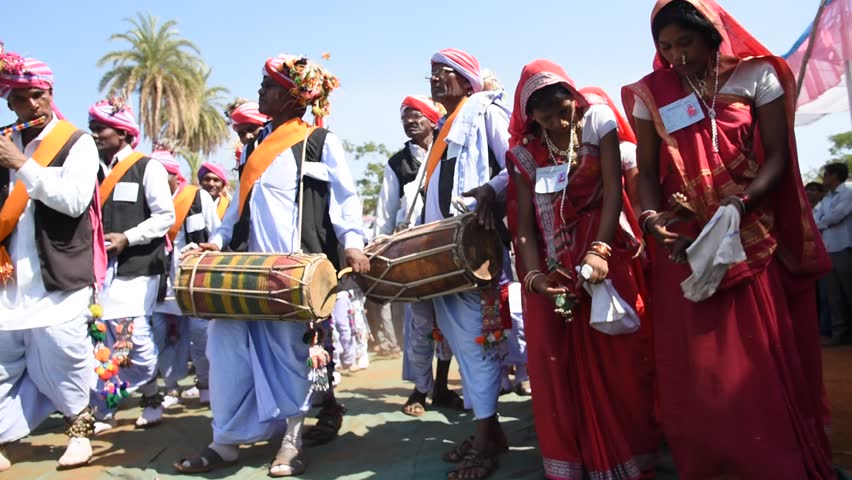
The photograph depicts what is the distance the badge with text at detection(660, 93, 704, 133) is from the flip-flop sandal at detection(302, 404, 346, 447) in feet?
9.69

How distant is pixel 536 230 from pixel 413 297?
0.80 meters

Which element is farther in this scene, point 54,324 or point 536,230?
point 54,324

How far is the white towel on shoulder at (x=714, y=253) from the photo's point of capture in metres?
2.84

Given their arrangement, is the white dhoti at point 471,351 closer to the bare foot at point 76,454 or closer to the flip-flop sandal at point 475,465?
the flip-flop sandal at point 475,465

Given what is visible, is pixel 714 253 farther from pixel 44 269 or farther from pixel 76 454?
pixel 76 454

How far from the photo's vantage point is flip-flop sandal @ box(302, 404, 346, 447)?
4867mm

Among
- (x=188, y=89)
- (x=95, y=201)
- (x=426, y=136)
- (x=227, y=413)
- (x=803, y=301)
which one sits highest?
(x=188, y=89)

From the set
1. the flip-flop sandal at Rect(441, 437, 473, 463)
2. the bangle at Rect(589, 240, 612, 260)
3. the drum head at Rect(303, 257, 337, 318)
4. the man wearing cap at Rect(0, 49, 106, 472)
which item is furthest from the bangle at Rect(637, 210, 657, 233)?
the man wearing cap at Rect(0, 49, 106, 472)

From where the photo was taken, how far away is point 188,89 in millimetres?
30500

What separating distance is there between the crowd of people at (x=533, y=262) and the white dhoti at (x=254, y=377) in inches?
0.5

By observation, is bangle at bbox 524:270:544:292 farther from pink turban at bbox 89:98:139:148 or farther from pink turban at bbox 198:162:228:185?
pink turban at bbox 198:162:228:185

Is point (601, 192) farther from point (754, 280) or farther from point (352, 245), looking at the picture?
point (352, 245)

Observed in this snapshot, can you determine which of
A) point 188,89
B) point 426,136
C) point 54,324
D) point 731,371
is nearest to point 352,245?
point 54,324

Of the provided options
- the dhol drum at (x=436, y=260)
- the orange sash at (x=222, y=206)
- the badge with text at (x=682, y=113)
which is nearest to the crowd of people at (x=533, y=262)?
the badge with text at (x=682, y=113)
